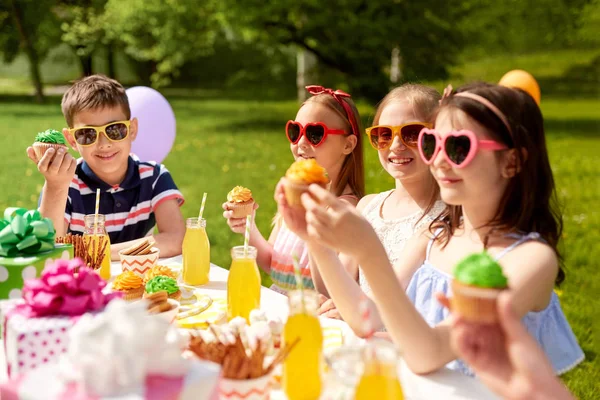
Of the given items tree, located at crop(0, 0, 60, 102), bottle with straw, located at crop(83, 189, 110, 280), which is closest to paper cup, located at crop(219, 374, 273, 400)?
bottle with straw, located at crop(83, 189, 110, 280)

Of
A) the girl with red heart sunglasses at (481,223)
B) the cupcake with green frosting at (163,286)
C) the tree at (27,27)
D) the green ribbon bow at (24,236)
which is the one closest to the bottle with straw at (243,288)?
the cupcake with green frosting at (163,286)

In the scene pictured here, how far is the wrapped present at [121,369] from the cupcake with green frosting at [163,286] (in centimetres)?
89

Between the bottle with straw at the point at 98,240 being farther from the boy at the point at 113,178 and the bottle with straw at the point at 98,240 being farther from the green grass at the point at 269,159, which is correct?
the green grass at the point at 269,159

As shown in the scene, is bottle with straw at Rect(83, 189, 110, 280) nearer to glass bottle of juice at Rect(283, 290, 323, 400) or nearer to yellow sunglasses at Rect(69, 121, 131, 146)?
yellow sunglasses at Rect(69, 121, 131, 146)

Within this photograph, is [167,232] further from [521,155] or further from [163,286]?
[521,155]

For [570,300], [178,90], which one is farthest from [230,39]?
[570,300]

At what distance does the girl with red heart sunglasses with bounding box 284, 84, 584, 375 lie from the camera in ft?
5.75

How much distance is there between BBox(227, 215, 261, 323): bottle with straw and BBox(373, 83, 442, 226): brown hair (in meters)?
0.77

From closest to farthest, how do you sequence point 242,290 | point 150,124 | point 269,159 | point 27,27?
point 242,290
point 150,124
point 269,159
point 27,27

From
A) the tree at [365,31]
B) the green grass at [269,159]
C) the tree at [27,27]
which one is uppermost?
the tree at [27,27]

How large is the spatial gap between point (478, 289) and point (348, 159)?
181 cm

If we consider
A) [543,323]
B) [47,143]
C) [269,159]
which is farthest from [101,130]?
[269,159]

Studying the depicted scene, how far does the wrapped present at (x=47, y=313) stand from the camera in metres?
1.55

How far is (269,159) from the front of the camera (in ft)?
38.2
